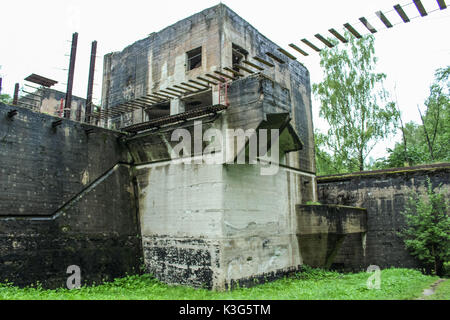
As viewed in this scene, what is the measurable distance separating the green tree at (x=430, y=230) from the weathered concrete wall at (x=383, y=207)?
43 cm

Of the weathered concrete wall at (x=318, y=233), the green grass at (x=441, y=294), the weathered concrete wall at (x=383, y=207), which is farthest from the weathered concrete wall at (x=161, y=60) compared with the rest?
the green grass at (x=441, y=294)

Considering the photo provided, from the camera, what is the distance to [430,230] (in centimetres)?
1266

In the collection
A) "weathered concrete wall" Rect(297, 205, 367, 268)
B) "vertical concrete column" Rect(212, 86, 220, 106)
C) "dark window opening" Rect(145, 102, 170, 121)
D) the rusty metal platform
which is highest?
"dark window opening" Rect(145, 102, 170, 121)

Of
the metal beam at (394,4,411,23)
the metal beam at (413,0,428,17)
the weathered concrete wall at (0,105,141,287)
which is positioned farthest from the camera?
the weathered concrete wall at (0,105,141,287)

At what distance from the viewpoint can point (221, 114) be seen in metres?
10.0

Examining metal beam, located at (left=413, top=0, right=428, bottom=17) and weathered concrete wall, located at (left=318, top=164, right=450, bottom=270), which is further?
weathered concrete wall, located at (left=318, top=164, right=450, bottom=270)

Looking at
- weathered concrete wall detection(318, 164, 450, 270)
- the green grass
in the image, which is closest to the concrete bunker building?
weathered concrete wall detection(318, 164, 450, 270)

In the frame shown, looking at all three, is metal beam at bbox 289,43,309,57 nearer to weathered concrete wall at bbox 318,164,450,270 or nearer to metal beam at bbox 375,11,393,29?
metal beam at bbox 375,11,393,29

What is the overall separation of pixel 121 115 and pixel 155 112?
1443mm

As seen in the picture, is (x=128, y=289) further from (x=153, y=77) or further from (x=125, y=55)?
(x=125, y=55)

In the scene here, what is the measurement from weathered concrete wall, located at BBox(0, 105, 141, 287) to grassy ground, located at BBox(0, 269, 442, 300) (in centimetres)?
65

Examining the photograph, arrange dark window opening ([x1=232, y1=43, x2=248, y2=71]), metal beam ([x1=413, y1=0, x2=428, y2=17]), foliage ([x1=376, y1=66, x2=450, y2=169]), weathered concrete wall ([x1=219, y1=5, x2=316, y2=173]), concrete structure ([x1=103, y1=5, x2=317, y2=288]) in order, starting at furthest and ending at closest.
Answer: foliage ([x1=376, y1=66, x2=450, y2=169]) < dark window opening ([x1=232, y1=43, x2=248, y2=71]) < weathered concrete wall ([x1=219, y1=5, x2=316, y2=173]) < concrete structure ([x1=103, y1=5, x2=317, y2=288]) < metal beam ([x1=413, y1=0, x2=428, y2=17])

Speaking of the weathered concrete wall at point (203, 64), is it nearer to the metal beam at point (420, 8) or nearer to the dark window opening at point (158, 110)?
the dark window opening at point (158, 110)

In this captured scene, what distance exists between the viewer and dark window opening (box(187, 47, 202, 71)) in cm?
1256
